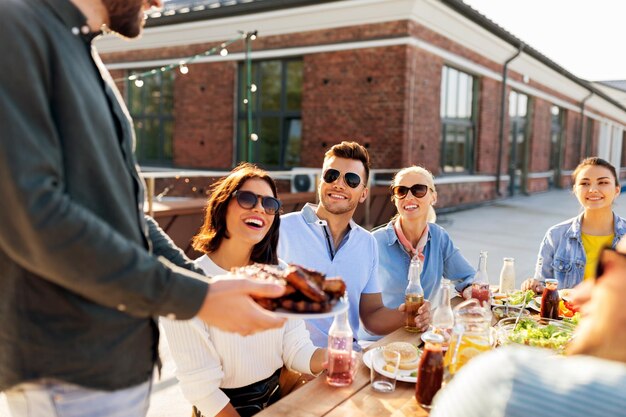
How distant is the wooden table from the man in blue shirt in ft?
2.86

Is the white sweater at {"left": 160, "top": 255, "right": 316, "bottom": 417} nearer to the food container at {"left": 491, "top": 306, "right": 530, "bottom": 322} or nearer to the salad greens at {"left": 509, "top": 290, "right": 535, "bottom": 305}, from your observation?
the food container at {"left": 491, "top": 306, "right": 530, "bottom": 322}

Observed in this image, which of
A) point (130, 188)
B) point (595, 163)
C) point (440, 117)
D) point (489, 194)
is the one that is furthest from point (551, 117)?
point (130, 188)

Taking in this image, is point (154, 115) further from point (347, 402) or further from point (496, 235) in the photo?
point (347, 402)

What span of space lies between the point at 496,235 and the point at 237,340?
878cm

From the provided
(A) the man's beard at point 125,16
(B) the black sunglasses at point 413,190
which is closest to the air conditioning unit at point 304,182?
(B) the black sunglasses at point 413,190

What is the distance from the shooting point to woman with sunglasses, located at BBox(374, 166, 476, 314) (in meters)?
3.29

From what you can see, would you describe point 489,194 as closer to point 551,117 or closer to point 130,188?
point 551,117

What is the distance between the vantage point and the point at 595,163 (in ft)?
12.2

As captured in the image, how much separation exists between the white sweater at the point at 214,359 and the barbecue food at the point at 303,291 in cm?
53

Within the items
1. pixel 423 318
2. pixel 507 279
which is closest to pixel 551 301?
pixel 507 279

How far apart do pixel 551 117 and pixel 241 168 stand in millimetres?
19767

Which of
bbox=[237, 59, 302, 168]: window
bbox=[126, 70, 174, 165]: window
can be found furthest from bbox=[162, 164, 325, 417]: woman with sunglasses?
bbox=[126, 70, 174, 165]: window

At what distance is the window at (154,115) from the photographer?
1452 centimetres

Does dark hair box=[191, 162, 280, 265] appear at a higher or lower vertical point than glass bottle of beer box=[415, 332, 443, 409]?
higher
